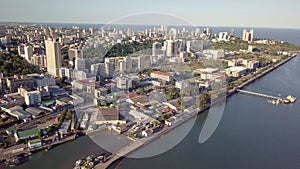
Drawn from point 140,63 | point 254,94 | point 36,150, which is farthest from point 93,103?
point 254,94

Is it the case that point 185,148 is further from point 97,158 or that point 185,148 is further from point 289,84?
point 289,84

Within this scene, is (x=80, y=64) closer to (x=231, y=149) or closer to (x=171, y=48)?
(x=171, y=48)

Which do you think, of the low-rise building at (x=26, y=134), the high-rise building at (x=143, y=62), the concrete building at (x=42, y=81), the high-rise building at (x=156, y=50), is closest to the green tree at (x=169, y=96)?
the low-rise building at (x=26, y=134)


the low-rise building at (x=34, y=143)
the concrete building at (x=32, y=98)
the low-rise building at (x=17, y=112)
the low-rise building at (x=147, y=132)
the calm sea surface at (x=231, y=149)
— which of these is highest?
the concrete building at (x=32, y=98)

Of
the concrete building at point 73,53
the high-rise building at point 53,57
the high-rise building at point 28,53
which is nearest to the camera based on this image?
the high-rise building at point 53,57

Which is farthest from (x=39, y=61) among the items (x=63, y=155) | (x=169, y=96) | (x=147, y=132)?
(x=147, y=132)

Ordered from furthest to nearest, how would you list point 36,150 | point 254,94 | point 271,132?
point 254,94 < point 271,132 < point 36,150

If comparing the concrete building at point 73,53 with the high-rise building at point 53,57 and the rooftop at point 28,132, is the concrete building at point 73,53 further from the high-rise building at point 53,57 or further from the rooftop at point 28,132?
the rooftop at point 28,132
